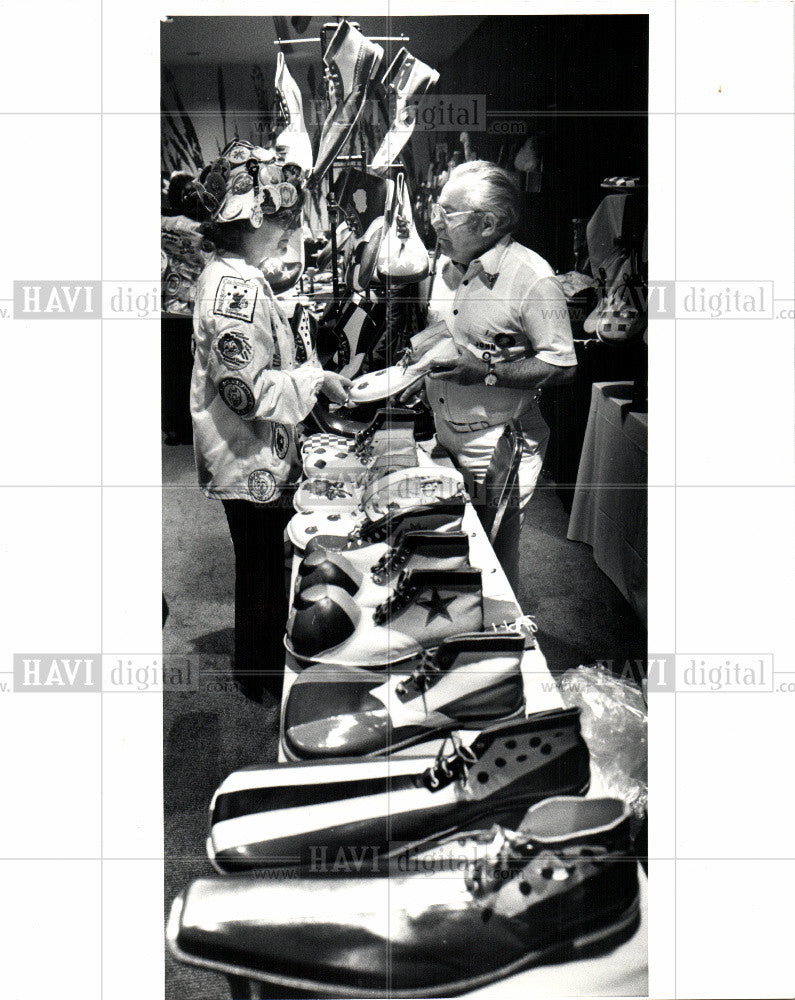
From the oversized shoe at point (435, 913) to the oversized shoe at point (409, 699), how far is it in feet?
0.64

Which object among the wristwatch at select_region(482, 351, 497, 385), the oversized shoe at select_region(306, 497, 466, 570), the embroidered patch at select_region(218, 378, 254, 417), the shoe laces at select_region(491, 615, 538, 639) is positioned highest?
the wristwatch at select_region(482, 351, 497, 385)

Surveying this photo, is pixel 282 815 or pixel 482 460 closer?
pixel 282 815

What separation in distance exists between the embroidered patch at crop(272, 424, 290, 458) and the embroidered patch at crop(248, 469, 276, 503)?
45 mm

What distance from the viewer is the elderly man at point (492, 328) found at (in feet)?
6.39

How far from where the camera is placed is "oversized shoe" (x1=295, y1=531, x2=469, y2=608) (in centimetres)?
196

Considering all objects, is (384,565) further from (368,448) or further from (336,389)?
(336,389)

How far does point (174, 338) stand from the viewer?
198 centimetres

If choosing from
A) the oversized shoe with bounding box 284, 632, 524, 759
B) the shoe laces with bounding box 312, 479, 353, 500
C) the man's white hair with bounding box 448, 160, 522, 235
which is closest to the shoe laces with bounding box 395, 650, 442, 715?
the oversized shoe with bounding box 284, 632, 524, 759

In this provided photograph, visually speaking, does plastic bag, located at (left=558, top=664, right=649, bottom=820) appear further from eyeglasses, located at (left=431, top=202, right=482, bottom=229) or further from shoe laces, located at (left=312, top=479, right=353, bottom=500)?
eyeglasses, located at (left=431, top=202, right=482, bottom=229)

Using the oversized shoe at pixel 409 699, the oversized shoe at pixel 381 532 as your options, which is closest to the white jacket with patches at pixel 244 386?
the oversized shoe at pixel 381 532
